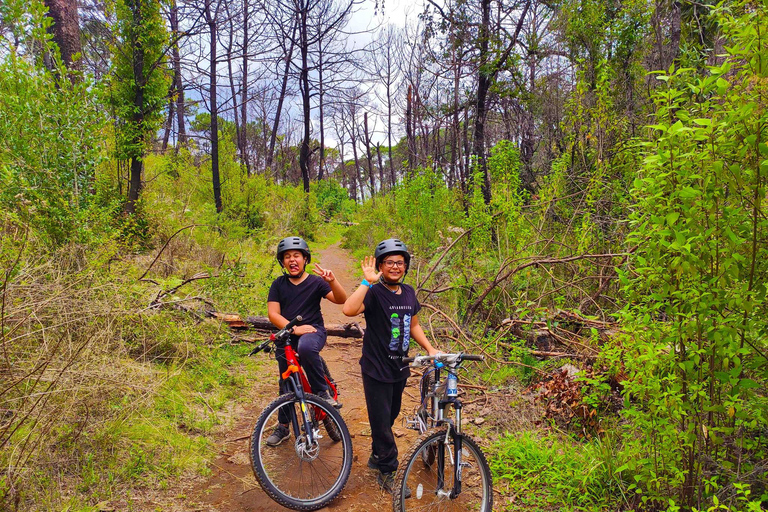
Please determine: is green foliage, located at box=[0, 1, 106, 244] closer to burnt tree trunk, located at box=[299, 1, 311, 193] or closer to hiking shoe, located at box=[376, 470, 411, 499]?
hiking shoe, located at box=[376, 470, 411, 499]

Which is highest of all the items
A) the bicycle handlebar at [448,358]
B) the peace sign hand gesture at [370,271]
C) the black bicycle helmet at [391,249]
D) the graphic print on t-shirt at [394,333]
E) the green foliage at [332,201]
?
the green foliage at [332,201]

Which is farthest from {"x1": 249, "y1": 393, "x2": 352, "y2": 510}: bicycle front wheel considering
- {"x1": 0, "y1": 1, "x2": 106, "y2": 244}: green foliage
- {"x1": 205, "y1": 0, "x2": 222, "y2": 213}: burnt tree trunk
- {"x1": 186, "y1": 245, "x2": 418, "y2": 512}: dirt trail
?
{"x1": 205, "y1": 0, "x2": 222, "y2": 213}: burnt tree trunk

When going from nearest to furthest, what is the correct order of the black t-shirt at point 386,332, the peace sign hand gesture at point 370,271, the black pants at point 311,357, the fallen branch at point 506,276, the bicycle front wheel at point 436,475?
1. the bicycle front wheel at point 436,475
2. the peace sign hand gesture at point 370,271
3. the black t-shirt at point 386,332
4. the black pants at point 311,357
5. the fallen branch at point 506,276

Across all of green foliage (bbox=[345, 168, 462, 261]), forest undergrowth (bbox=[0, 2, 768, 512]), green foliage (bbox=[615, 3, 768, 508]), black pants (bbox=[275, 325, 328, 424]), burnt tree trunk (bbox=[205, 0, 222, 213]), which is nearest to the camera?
green foliage (bbox=[615, 3, 768, 508])

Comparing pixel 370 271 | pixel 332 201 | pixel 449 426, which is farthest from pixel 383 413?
pixel 332 201

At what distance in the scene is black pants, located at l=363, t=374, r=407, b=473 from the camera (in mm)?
3455

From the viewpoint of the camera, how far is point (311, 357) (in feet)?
12.4

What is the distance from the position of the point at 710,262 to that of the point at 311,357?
9.33ft

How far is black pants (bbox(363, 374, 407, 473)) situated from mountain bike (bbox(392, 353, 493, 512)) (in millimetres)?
356

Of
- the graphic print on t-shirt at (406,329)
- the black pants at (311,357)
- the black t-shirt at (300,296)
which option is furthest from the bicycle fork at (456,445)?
the black t-shirt at (300,296)

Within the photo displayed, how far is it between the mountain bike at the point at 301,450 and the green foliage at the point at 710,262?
208 cm

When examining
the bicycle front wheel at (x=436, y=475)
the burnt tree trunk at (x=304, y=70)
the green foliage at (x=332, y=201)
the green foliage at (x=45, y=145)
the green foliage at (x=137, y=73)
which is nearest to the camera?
the bicycle front wheel at (x=436, y=475)

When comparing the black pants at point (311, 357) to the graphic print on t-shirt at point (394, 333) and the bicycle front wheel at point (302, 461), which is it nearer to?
the bicycle front wheel at point (302, 461)

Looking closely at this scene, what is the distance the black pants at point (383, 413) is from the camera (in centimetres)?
346
